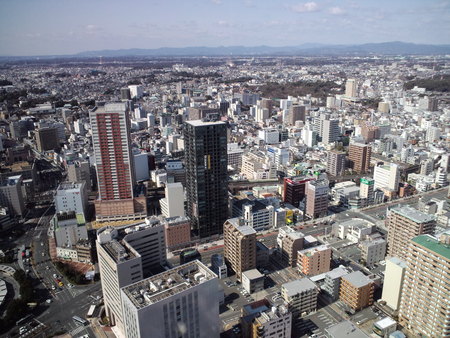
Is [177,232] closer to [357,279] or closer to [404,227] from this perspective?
[357,279]

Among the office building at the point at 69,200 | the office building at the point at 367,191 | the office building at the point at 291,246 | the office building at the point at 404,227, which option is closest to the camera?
the office building at the point at 404,227

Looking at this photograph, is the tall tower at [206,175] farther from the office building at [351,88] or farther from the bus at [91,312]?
the office building at [351,88]

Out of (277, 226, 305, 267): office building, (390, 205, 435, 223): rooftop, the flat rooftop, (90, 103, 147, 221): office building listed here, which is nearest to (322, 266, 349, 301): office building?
(277, 226, 305, 267): office building

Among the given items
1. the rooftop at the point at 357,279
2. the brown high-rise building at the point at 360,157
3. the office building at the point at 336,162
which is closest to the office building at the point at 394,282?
the rooftop at the point at 357,279

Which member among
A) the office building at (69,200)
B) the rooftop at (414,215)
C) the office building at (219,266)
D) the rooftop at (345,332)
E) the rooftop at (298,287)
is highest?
the rooftop at (414,215)

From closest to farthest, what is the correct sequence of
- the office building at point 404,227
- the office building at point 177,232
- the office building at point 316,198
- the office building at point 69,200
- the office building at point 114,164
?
the office building at point 404,227 → the office building at point 177,232 → the office building at point 114,164 → the office building at point 69,200 → the office building at point 316,198

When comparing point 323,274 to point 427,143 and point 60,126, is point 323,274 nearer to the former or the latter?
point 427,143
